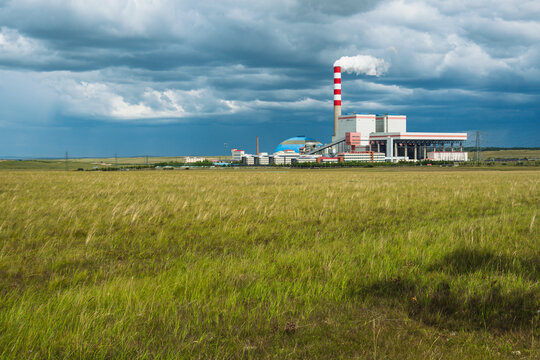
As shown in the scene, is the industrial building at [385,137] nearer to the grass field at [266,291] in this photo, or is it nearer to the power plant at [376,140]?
the power plant at [376,140]

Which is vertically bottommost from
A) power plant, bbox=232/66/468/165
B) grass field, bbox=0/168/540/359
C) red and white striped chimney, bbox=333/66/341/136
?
grass field, bbox=0/168/540/359

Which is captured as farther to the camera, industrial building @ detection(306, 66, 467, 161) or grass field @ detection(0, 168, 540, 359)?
industrial building @ detection(306, 66, 467, 161)

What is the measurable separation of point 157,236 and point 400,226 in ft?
23.2

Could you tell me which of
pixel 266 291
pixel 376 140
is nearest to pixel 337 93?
pixel 376 140

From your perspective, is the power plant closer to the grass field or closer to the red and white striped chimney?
the red and white striped chimney

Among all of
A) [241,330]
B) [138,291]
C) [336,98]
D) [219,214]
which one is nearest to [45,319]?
[138,291]

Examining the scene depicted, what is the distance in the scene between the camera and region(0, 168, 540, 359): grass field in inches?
182

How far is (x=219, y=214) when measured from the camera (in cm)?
1412

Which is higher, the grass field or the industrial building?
the industrial building

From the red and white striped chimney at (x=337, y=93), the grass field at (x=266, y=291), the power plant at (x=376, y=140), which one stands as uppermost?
the red and white striped chimney at (x=337, y=93)

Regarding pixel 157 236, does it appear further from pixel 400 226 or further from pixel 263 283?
pixel 400 226

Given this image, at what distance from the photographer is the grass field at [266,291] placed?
4.62 meters

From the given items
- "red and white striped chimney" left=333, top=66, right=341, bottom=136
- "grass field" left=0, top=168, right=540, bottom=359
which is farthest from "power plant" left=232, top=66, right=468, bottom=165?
"grass field" left=0, top=168, right=540, bottom=359

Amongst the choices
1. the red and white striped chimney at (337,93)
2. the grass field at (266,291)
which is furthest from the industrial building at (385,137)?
the grass field at (266,291)
